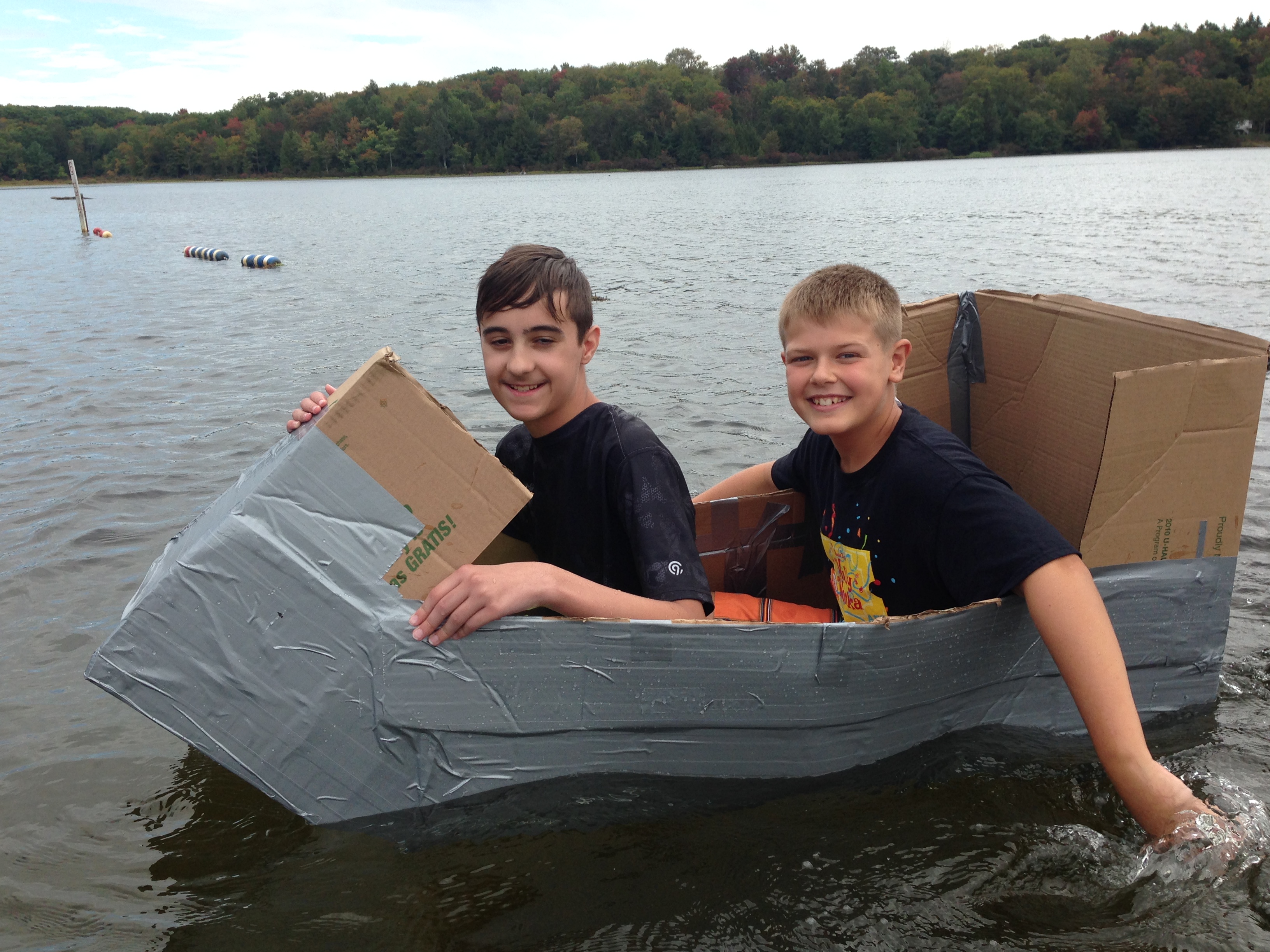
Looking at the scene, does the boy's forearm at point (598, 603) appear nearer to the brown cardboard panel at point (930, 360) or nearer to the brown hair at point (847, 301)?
the brown hair at point (847, 301)

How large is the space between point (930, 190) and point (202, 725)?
1685 inches

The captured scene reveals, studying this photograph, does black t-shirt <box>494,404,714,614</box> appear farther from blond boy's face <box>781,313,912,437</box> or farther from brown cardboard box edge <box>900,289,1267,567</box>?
brown cardboard box edge <box>900,289,1267,567</box>

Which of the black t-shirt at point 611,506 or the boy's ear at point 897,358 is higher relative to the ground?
the boy's ear at point 897,358

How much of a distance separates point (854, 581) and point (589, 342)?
1105 mm

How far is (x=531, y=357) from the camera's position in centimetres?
259

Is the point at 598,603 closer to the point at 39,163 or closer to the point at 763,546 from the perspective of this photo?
the point at 763,546

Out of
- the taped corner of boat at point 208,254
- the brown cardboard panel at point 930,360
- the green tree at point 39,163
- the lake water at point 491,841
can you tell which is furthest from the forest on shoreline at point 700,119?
the brown cardboard panel at point 930,360

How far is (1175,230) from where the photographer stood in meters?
19.8

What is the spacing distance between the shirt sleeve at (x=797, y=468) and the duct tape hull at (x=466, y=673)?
89 cm

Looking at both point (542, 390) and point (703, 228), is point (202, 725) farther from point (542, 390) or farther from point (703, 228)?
point (703, 228)

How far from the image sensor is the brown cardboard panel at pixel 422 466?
82.0 inches

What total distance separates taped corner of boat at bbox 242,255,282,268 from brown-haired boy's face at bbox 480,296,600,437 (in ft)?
67.7

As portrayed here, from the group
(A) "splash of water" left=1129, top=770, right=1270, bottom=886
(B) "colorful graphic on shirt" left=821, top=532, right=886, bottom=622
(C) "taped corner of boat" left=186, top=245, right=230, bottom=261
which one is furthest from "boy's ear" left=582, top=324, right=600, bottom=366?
(C) "taped corner of boat" left=186, top=245, right=230, bottom=261

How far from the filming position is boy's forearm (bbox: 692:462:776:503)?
139 inches
